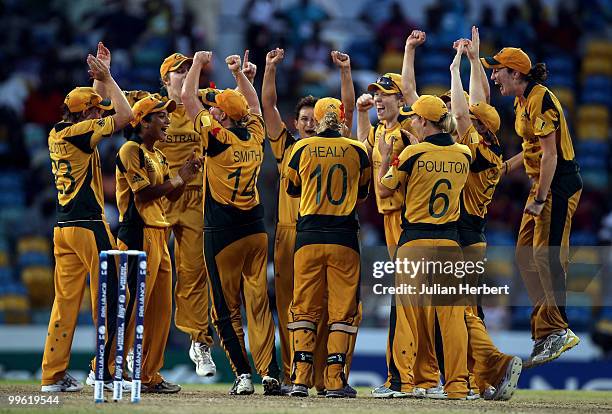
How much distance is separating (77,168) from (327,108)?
2.27m

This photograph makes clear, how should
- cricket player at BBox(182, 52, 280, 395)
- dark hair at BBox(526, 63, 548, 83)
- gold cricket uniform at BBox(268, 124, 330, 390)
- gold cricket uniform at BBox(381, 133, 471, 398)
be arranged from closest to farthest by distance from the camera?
gold cricket uniform at BBox(381, 133, 471, 398)
cricket player at BBox(182, 52, 280, 395)
gold cricket uniform at BBox(268, 124, 330, 390)
dark hair at BBox(526, 63, 548, 83)

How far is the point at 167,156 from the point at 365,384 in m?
5.24

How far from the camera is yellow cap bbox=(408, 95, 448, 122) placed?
33.4ft

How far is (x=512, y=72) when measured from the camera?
1109 cm

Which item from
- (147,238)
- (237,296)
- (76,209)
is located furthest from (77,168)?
(237,296)

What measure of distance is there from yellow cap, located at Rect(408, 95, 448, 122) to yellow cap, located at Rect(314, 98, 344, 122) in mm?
750

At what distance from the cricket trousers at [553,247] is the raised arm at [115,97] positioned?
381cm

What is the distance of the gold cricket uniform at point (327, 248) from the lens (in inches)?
404

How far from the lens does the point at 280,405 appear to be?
9.18 m

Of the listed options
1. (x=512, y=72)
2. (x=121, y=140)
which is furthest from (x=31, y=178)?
(x=512, y=72)

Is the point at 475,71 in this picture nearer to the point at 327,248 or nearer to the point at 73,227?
the point at 327,248

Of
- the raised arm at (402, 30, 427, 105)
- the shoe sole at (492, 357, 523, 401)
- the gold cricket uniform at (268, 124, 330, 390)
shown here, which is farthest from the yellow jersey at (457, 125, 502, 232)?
the gold cricket uniform at (268, 124, 330, 390)

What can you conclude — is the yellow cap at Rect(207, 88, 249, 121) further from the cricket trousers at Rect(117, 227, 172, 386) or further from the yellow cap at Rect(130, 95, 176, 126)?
the cricket trousers at Rect(117, 227, 172, 386)

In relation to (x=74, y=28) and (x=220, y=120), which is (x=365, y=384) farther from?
(x=74, y=28)
